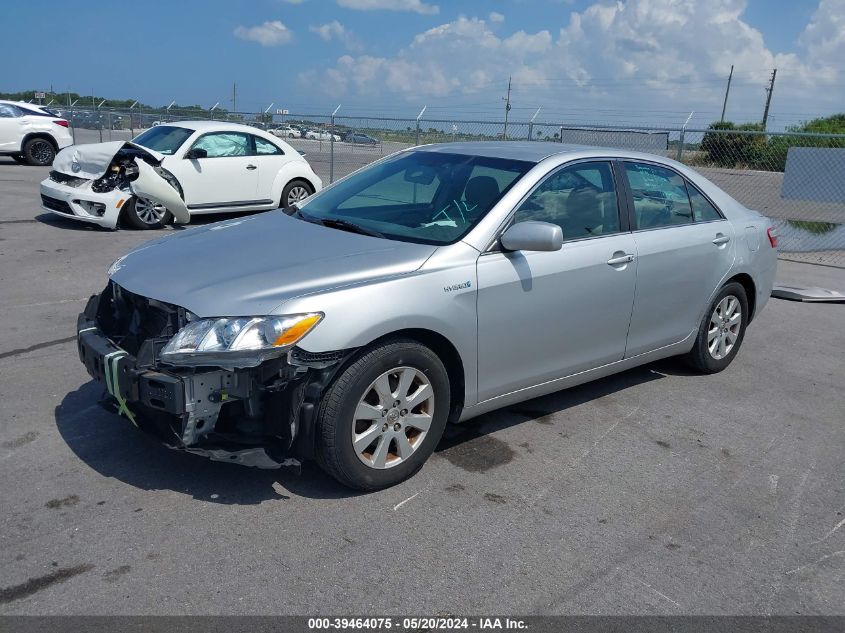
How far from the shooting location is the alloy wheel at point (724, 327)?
595cm

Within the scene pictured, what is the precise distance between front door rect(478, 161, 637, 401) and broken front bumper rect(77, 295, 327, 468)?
3.61ft

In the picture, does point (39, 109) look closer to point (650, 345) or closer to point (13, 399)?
point (13, 399)

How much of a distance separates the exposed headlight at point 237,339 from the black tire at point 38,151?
19.3 m

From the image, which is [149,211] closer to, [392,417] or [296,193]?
[296,193]

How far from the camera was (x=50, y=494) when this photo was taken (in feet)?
12.3

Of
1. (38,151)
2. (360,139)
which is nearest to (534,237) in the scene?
(360,139)

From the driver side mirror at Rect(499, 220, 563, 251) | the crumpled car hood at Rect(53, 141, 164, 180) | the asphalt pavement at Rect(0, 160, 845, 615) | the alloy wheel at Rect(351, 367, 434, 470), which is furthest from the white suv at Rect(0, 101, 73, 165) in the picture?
the alloy wheel at Rect(351, 367, 434, 470)

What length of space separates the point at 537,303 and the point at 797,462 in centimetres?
184

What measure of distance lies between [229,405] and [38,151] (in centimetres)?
1962

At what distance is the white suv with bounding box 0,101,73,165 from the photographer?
1975 cm

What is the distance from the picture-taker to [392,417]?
3877 mm

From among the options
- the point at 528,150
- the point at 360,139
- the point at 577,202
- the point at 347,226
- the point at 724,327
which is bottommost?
the point at 724,327

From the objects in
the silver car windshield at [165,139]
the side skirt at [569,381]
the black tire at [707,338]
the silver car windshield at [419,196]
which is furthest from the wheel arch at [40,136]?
the side skirt at [569,381]

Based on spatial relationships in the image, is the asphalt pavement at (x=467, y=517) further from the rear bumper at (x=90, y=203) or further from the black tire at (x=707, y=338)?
the rear bumper at (x=90, y=203)
